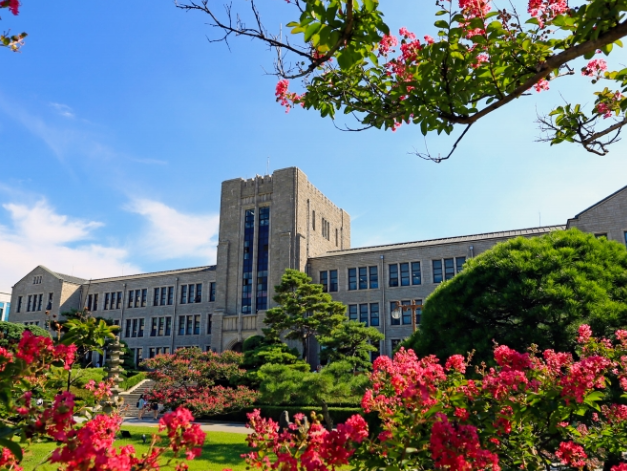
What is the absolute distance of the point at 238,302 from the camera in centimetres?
3688

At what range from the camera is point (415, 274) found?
3228 centimetres

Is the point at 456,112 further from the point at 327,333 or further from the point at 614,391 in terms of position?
the point at 327,333

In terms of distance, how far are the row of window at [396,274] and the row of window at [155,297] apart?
35.1ft

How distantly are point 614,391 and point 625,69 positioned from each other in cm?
561

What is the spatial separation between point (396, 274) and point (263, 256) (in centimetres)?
1089

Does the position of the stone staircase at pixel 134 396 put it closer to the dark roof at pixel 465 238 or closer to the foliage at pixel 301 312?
the foliage at pixel 301 312

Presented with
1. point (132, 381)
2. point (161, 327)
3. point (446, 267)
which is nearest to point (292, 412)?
point (446, 267)

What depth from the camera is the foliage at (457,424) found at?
296 cm

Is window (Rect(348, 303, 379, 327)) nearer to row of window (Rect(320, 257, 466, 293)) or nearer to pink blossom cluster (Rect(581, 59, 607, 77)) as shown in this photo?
row of window (Rect(320, 257, 466, 293))

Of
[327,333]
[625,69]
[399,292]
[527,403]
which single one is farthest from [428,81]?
[399,292]

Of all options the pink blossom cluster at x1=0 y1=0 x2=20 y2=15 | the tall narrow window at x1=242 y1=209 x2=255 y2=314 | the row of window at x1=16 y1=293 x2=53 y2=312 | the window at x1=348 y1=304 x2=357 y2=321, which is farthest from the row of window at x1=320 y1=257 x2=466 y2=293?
the row of window at x1=16 y1=293 x2=53 y2=312

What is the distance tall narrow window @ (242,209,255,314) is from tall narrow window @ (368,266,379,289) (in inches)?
382

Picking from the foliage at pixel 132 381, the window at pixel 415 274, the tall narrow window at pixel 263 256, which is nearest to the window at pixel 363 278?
the window at pixel 415 274

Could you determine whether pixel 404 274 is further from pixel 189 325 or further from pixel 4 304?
pixel 4 304
